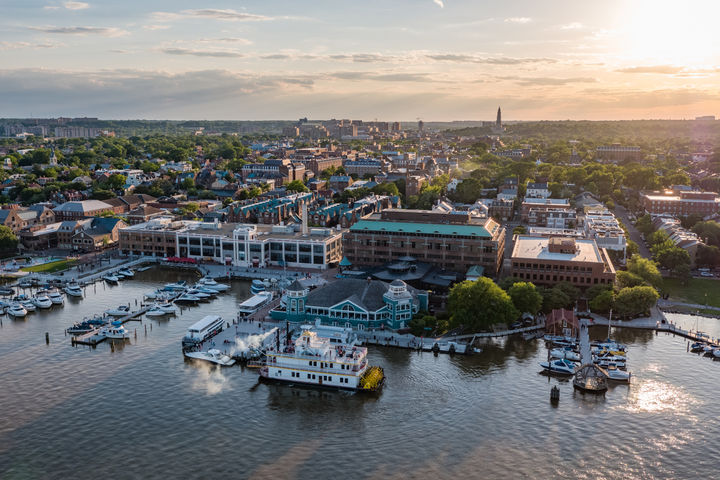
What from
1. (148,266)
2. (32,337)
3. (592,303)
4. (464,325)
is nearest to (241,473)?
(464,325)

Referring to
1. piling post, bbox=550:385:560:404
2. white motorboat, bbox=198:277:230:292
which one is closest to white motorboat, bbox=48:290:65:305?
white motorboat, bbox=198:277:230:292

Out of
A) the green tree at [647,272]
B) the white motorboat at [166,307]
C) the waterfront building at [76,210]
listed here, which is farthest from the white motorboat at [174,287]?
the green tree at [647,272]

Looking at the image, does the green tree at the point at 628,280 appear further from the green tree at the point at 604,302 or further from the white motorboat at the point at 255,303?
the white motorboat at the point at 255,303

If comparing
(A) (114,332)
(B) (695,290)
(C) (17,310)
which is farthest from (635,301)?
(C) (17,310)

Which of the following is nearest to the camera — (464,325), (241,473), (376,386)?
(241,473)

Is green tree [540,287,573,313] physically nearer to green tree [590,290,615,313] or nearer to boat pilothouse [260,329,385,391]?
green tree [590,290,615,313]

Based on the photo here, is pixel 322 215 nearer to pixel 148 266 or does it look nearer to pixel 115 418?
pixel 148 266

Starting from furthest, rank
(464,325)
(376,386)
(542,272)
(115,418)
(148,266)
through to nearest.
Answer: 1. (148,266)
2. (542,272)
3. (464,325)
4. (376,386)
5. (115,418)
